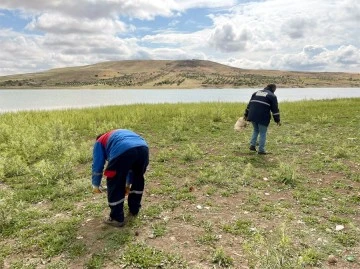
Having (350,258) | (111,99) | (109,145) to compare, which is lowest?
(111,99)

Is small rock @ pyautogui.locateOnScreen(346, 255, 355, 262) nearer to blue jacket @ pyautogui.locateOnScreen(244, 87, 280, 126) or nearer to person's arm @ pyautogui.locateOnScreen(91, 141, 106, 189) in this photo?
person's arm @ pyautogui.locateOnScreen(91, 141, 106, 189)

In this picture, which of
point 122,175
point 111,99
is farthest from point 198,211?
point 111,99

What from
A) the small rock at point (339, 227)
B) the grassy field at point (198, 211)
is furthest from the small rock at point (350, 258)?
the small rock at point (339, 227)

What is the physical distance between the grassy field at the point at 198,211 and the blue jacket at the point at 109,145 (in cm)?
110

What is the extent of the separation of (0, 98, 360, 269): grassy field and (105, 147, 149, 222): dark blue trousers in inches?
17.5

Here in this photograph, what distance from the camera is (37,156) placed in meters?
12.4

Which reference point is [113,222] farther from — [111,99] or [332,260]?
[111,99]

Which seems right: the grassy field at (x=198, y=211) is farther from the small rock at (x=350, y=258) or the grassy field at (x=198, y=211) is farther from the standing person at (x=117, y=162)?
the standing person at (x=117, y=162)

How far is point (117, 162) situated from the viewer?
246 inches

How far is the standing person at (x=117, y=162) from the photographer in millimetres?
6250

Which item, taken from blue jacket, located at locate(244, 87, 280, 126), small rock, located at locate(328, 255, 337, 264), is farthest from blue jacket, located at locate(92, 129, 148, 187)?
blue jacket, located at locate(244, 87, 280, 126)

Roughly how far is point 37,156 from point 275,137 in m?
9.87

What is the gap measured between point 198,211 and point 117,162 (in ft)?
7.03

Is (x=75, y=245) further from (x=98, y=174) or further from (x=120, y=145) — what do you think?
(x=120, y=145)
